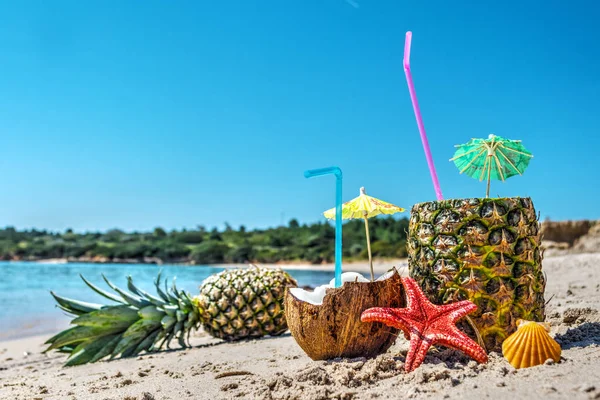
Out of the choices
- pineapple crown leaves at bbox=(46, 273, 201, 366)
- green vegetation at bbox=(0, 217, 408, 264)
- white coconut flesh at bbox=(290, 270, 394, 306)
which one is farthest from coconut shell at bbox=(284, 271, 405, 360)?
green vegetation at bbox=(0, 217, 408, 264)

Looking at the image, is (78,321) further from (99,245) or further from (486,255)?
(99,245)

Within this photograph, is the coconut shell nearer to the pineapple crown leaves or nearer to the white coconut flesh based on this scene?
the white coconut flesh

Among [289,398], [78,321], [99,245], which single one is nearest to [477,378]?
[289,398]

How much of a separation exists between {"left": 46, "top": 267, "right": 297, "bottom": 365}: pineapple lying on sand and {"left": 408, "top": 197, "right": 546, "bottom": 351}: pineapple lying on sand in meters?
2.45

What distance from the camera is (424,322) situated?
2.75 m

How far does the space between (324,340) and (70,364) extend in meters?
3.07

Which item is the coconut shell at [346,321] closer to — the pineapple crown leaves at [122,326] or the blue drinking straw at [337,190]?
the blue drinking straw at [337,190]

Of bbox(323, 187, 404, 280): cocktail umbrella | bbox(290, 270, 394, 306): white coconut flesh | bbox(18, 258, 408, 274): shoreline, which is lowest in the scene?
bbox(18, 258, 408, 274): shoreline

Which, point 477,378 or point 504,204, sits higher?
point 504,204

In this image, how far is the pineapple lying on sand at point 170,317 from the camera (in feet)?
16.4

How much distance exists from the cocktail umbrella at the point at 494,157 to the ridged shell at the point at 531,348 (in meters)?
0.89

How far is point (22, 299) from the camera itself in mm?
13117

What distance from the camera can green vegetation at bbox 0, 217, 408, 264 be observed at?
119 feet

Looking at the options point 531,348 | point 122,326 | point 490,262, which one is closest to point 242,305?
point 122,326
